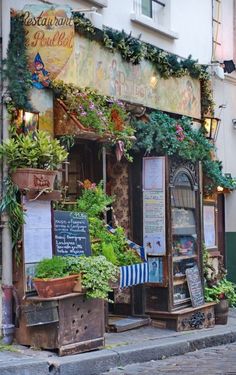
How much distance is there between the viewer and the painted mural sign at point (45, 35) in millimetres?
8414

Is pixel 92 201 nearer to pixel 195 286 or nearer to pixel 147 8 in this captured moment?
pixel 195 286

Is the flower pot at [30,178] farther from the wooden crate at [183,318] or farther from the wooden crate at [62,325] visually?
the wooden crate at [183,318]

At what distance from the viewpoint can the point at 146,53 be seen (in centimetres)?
1077

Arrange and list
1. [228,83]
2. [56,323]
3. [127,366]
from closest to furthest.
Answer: [56,323], [127,366], [228,83]

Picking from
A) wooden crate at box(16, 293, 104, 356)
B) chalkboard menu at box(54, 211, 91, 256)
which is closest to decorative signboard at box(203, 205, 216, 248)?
chalkboard menu at box(54, 211, 91, 256)

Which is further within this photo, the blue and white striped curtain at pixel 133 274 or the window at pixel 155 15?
the window at pixel 155 15

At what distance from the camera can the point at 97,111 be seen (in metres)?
9.05

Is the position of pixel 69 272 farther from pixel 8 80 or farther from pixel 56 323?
pixel 8 80

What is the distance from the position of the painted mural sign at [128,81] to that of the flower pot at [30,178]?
1.46 m

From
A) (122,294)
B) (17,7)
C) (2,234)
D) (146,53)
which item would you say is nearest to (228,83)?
(146,53)

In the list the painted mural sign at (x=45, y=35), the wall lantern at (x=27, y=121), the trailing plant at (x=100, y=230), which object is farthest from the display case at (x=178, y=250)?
the painted mural sign at (x=45, y=35)

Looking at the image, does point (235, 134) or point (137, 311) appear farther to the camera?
point (235, 134)

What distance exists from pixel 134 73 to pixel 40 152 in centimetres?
297

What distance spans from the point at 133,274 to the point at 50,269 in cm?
189
